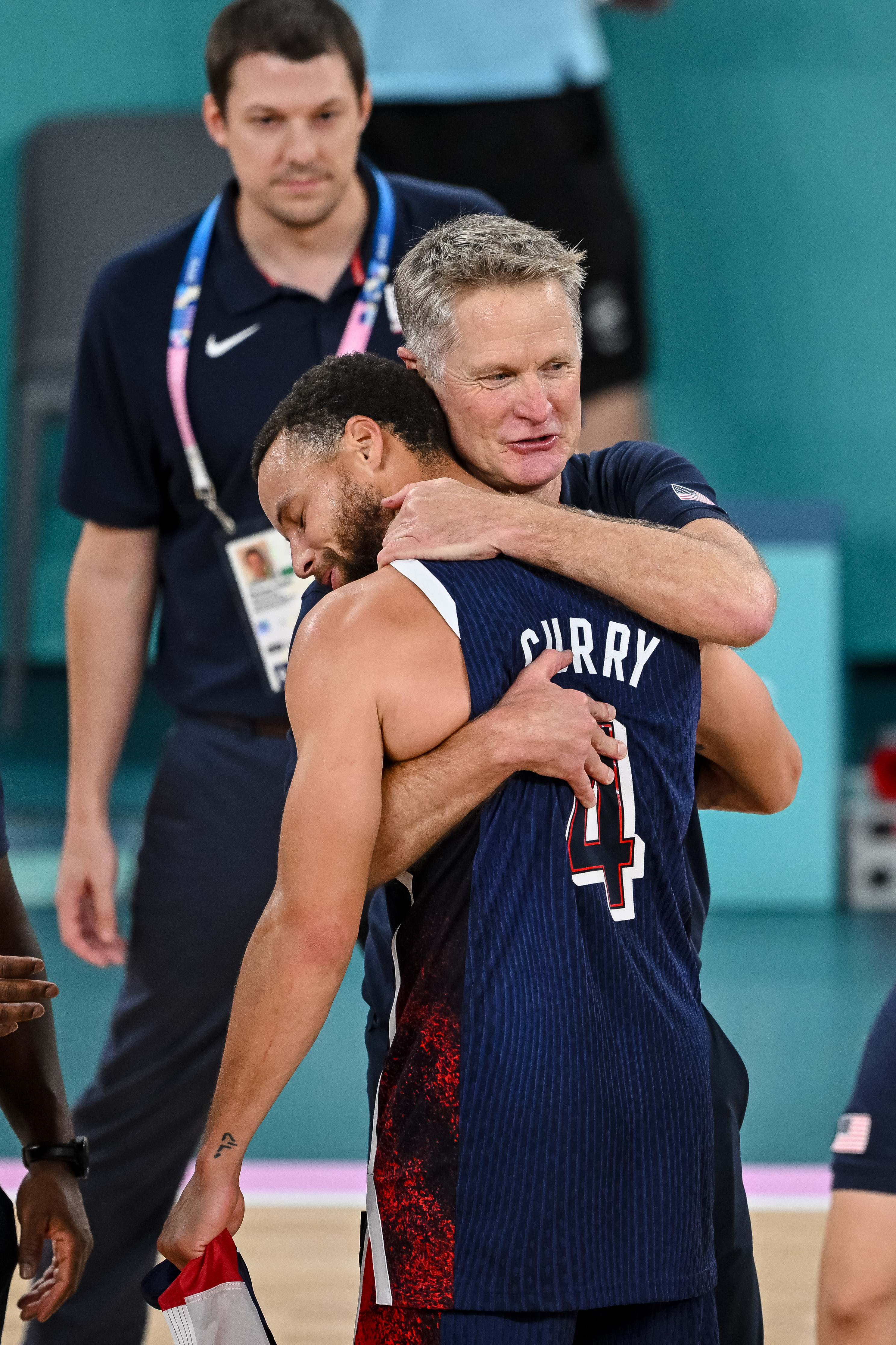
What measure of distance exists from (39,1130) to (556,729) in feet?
2.91

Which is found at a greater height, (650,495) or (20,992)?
(650,495)

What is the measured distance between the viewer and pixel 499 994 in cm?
157

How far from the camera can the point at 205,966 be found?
2721 mm

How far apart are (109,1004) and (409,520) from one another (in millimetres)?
3545

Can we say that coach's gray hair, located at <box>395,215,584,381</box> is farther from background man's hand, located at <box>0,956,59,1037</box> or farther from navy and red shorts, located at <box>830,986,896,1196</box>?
navy and red shorts, located at <box>830,986,896,1196</box>

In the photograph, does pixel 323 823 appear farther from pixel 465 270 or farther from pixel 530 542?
pixel 465 270

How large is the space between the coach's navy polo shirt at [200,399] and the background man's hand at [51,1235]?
0.97m

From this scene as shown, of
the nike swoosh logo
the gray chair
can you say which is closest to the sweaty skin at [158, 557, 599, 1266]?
the nike swoosh logo

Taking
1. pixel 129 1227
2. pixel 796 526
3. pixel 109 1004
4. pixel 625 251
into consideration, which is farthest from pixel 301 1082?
pixel 625 251

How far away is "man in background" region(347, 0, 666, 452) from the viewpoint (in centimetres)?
602

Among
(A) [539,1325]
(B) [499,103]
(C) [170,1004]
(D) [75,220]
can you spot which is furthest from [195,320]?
(D) [75,220]

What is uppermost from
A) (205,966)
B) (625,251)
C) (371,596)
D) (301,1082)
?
(625,251)

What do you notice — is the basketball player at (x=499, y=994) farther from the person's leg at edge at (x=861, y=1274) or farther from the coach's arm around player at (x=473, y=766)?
the person's leg at edge at (x=861, y=1274)

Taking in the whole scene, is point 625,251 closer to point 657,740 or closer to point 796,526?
point 796,526
